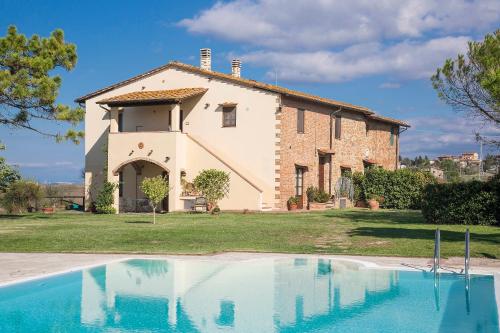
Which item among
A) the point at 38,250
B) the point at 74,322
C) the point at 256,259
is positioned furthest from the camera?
the point at 38,250

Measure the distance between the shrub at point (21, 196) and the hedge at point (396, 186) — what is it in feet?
59.6

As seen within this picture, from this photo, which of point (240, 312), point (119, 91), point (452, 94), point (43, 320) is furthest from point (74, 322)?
point (119, 91)

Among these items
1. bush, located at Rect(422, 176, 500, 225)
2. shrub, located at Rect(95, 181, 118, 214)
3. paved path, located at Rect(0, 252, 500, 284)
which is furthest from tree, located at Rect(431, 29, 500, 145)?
shrub, located at Rect(95, 181, 118, 214)

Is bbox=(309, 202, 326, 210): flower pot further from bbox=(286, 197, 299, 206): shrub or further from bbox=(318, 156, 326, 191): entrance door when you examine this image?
bbox=(318, 156, 326, 191): entrance door

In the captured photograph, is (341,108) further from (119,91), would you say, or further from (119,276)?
(119,276)

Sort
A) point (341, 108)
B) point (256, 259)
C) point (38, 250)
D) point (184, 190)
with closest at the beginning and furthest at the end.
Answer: point (256, 259)
point (38, 250)
point (184, 190)
point (341, 108)

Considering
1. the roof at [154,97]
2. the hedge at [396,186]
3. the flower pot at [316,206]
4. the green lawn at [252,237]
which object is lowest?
the green lawn at [252,237]

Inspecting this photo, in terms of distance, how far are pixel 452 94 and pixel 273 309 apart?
15.2 metres

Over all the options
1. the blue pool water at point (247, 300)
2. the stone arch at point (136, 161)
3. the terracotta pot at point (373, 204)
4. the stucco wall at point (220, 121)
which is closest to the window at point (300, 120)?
the stucco wall at point (220, 121)

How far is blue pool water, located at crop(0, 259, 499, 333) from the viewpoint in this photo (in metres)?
8.31

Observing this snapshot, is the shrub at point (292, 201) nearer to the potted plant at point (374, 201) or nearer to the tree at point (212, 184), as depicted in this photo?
the tree at point (212, 184)

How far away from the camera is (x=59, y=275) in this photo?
1112 cm

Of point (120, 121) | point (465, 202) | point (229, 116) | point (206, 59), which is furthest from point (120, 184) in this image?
point (465, 202)

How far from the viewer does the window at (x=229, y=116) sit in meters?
30.9
